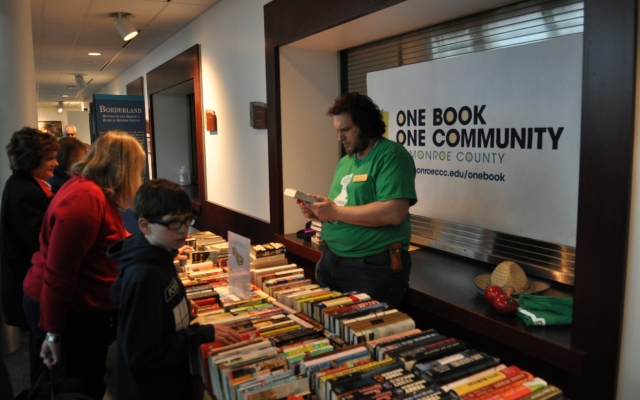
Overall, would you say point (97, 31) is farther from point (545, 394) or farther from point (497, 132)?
point (545, 394)

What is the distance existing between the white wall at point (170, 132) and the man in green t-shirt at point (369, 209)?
6.25 meters

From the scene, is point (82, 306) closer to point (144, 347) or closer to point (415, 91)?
point (144, 347)

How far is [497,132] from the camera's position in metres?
2.64

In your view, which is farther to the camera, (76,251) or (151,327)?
(76,251)

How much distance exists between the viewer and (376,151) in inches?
88.9

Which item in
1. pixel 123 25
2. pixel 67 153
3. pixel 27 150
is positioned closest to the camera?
pixel 27 150

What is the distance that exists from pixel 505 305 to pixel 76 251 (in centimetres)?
181

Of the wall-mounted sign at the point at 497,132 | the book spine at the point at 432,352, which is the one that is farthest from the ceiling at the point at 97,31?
the book spine at the point at 432,352

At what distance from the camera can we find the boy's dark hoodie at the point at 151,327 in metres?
1.45

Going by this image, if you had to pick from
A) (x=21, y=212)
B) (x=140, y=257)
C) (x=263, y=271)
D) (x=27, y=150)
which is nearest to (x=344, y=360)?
(x=140, y=257)

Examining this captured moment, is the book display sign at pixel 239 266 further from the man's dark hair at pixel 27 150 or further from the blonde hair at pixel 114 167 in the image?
the man's dark hair at pixel 27 150

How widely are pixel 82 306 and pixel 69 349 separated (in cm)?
20

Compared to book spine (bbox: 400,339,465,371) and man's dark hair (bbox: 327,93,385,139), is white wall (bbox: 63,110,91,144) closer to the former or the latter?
man's dark hair (bbox: 327,93,385,139)

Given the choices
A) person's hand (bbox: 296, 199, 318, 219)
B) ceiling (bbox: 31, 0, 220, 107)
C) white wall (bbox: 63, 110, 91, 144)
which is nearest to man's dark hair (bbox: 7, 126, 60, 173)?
person's hand (bbox: 296, 199, 318, 219)
